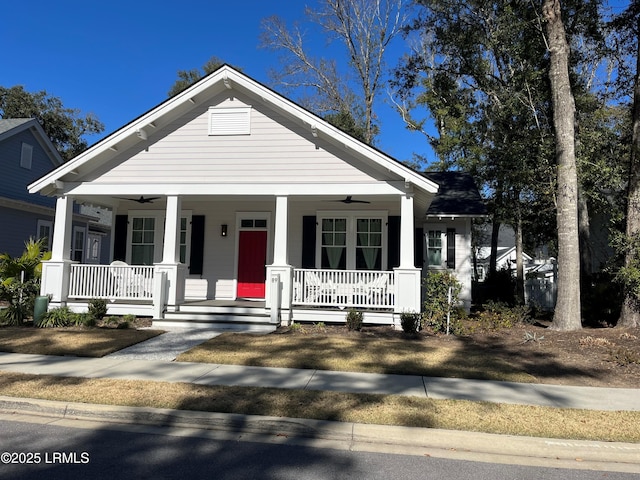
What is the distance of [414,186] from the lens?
11211mm

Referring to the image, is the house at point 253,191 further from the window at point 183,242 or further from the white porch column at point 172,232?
the window at point 183,242

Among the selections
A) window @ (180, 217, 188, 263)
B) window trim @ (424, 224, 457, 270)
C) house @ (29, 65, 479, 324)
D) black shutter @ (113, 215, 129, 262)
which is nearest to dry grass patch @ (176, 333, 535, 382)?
house @ (29, 65, 479, 324)

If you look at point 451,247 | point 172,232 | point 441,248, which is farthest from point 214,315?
point 451,247

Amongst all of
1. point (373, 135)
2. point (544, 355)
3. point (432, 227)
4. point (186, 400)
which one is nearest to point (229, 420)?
point (186, 400)

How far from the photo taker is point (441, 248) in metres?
14.5

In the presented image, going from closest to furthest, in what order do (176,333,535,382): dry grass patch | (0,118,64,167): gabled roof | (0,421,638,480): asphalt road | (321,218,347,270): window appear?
(0,421,638,480): asphalt road, (176,333,535,382): dry grass patch, (321,218,347,270): window, (0,118,64,167): gabled roof

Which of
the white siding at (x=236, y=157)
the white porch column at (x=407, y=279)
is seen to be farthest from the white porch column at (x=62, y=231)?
the white porch column at (x=407, y=279)

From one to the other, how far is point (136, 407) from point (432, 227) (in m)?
11.3

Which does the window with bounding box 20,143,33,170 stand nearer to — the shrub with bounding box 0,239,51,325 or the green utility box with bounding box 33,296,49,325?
the shrub with bounding box 0,239,51,325

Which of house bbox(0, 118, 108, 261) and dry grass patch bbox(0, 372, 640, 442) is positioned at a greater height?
house bbox(0, 118, 108, 261)

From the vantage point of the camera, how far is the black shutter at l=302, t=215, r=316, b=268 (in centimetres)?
1333

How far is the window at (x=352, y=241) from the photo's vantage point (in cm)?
1315

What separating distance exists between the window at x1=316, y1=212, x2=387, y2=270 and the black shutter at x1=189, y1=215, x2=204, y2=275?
142 inches

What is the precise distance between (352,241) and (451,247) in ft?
11.6
